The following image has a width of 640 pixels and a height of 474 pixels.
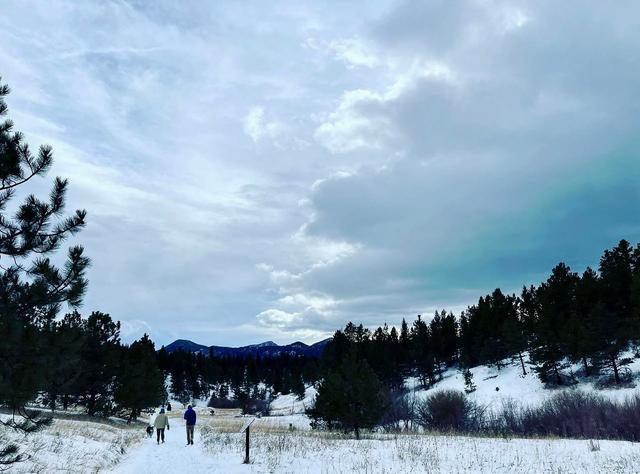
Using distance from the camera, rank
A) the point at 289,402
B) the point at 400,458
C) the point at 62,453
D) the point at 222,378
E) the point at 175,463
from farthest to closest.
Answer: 1. the point at 222,378
2. the point at 289,402
3. the point at 175,463
4. the point at 400,458
5. the point at 62,453

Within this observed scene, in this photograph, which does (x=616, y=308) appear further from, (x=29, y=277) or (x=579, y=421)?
(x=29, y=277)

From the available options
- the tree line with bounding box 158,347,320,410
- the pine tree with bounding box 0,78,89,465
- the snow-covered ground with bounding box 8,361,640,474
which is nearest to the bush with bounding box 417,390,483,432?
the snow-covered ground with bounding box 8,361,640,474

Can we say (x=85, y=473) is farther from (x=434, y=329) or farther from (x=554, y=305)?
(x=434, y=329)

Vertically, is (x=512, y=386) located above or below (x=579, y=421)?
above

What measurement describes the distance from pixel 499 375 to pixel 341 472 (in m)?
67.6

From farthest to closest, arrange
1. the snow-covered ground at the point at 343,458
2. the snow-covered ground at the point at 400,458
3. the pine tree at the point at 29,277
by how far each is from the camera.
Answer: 1. the snow-covered ground at the point at 400,458
2. the snow-covered ground at the point at 343,458
3. the pine tree at the point at 29,277

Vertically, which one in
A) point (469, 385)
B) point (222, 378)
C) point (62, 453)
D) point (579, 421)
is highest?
point (222, 378)

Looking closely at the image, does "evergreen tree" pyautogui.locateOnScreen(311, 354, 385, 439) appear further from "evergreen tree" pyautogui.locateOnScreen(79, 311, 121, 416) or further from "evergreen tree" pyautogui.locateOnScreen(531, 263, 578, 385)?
"evergreen tree" pyautogui.locateOnScreen(531, 263, 578, 385)

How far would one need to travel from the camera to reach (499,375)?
73375 millimetres

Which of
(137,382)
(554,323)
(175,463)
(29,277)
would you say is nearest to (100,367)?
(137,382)

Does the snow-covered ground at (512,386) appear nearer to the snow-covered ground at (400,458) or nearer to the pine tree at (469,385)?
the pine tree at (469,385)

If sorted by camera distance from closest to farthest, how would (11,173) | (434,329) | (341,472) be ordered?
(11,173) → (341,472) → (434,329)

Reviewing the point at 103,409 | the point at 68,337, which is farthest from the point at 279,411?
the point at 68,337

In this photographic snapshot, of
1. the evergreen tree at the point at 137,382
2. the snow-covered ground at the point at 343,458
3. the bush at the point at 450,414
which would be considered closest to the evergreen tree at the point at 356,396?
the snow-covered ground at the point at 343,458
